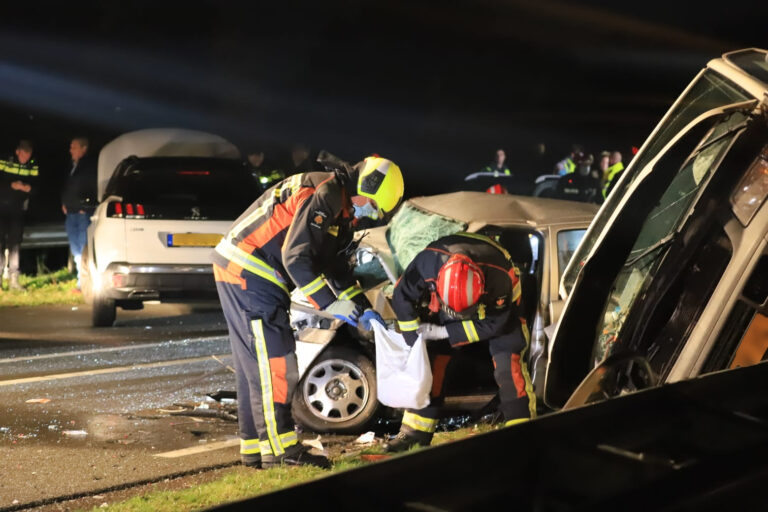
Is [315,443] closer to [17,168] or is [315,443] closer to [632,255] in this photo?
[632,255]

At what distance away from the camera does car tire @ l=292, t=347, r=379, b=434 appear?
6551 mm

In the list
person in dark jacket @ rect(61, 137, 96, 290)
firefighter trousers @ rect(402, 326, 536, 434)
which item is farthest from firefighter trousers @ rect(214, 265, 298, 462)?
person in dark jacket @ rect(61, 137, 96, 290)

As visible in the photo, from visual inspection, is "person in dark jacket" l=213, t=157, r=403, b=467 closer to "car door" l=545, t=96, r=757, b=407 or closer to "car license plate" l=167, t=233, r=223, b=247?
"car door" l=545, t=96, r=757, b=407

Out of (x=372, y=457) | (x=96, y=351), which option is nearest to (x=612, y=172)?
(x=96, y=351)

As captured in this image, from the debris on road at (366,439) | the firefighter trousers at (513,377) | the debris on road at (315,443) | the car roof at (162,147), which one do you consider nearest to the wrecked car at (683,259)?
the firefighter trousers at (513,377)

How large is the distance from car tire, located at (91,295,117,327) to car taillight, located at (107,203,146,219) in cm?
88

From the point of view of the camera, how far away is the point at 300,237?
5.57 m

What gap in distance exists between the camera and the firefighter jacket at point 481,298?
580cm

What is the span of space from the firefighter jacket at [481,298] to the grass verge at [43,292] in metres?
7.91

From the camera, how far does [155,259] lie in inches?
409

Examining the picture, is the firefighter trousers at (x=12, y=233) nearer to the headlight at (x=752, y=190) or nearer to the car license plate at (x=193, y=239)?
the car license plate at (x=193, y=239)

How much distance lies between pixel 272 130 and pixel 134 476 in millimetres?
23013

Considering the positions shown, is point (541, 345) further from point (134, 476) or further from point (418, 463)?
point (418, 463)

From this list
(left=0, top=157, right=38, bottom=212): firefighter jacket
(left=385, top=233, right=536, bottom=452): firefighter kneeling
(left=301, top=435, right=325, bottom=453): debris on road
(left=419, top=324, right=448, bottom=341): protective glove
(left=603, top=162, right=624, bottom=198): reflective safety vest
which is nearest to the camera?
(left=385, top=233, right=536, bottom=452): firefighter kneeling
